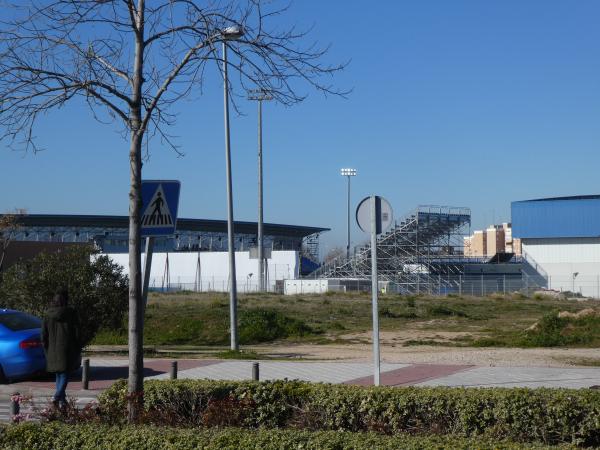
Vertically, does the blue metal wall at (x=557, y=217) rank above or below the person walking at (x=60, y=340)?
above

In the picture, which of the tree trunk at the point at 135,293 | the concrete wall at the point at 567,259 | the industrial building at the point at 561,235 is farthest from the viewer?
the industrial building at the point at 561,235

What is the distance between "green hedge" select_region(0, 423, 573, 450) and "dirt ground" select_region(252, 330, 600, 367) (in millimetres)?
13727

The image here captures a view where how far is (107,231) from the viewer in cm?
8244

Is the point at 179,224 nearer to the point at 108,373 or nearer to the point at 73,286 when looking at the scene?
the point at 73,286

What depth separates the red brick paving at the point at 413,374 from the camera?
15805 mm

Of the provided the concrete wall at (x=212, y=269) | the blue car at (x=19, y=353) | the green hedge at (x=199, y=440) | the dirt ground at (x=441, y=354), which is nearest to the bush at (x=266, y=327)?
the dirt ground at (x=441, y=354)

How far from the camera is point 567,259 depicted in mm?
71188

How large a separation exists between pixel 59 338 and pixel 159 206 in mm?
4219

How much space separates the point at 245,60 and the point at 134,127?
166cm

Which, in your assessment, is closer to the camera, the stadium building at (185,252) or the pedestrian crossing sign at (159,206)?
the pedestrian crossing sign at (159,206)

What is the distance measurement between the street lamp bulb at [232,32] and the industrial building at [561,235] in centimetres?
6261

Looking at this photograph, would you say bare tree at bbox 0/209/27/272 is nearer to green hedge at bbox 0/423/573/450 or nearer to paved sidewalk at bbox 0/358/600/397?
paved sidewalk at bbox 0/358/600/397

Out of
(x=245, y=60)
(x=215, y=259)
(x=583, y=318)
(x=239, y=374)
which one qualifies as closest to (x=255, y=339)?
(x=583, y=318)

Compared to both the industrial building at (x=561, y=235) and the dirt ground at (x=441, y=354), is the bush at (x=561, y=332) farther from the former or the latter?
the industrial building at (x=561, y=235)
